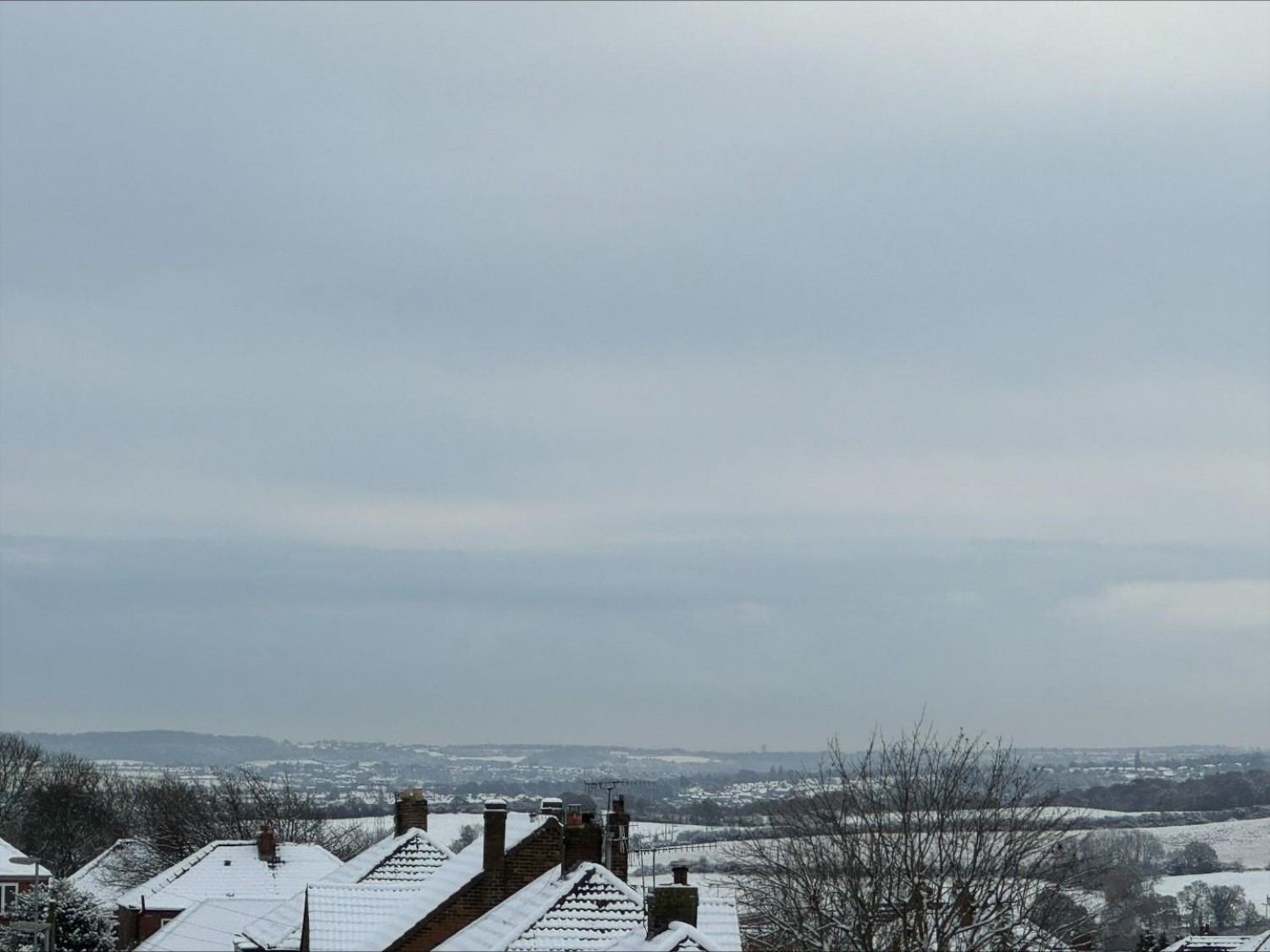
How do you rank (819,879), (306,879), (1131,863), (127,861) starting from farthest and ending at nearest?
(1131,863), (127,861), (306,879), (819,879)

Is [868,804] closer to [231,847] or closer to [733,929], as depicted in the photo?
[733,929]

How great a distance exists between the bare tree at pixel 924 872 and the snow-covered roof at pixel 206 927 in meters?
19.2

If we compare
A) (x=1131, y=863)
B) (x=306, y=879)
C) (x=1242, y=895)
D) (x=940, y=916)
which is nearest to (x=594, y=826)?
(x=940, y=916)

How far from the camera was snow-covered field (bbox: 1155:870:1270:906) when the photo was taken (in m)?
163

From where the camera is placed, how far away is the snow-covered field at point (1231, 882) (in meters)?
163

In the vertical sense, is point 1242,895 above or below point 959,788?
below

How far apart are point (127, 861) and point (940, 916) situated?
82840mm

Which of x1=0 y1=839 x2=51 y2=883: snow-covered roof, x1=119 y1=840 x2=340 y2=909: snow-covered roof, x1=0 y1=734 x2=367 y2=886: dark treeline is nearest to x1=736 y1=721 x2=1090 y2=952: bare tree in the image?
x1=119 y1=840 x2=340 y2=909: snow-covered roof

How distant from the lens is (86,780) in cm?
16438

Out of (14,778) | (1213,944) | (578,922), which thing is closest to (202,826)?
(14,778)

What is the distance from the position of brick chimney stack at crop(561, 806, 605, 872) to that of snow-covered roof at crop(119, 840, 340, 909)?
35.4m

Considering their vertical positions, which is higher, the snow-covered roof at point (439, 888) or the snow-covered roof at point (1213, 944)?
the snow-covered roof at point (439, 888)

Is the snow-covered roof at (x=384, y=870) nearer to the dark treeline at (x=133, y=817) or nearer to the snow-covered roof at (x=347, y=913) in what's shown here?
the snow-covered roof at (x=347, y=913)

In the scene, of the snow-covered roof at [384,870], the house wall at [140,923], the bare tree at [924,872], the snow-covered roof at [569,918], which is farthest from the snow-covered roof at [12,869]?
the snow-covered roof at [569,918]
